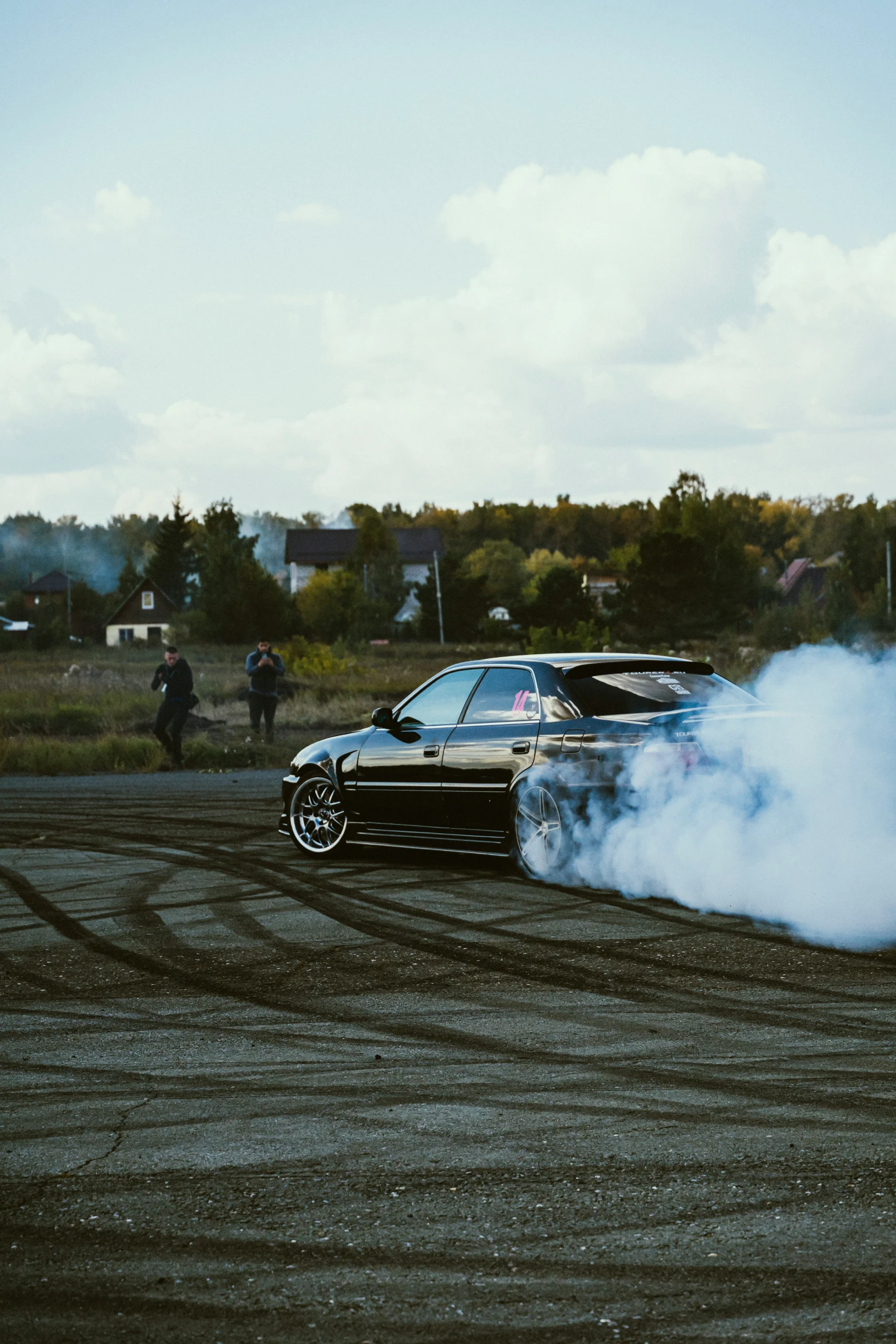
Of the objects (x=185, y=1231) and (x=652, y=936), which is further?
(x=652, y=936)

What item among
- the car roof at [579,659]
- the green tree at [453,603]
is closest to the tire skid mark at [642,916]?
the car roof at [579,659]

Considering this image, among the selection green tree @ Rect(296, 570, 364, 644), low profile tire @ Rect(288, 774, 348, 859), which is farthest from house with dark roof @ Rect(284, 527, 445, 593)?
low profile tire @ Rect(288, 774, 348, 859)

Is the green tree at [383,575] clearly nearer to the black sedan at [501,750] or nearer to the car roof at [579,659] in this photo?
the black sedan at [501,750]

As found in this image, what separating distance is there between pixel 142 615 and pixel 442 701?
89.2 meters

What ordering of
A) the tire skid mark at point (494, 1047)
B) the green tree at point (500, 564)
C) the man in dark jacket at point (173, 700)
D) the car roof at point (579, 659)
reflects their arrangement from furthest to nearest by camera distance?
Result: the green tree at point (500, 564) → the man in dark jacket at point (173, 700) → the car roof at point (579, 659) → the tire skid mark at point (494, 1047)

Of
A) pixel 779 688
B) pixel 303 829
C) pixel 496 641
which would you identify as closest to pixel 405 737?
pixel 303 829

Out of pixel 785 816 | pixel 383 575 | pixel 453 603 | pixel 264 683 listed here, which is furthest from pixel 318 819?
pixel 383 575

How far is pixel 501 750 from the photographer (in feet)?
32.0

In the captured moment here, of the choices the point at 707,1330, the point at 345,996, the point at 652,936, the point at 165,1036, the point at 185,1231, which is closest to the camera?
the point at 707,1330

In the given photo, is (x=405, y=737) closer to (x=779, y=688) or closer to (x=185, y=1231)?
(x=779, y=688)

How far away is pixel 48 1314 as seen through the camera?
3.32 metres

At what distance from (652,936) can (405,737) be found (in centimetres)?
331

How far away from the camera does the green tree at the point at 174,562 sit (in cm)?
9338

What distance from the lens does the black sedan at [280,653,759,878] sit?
927cm
